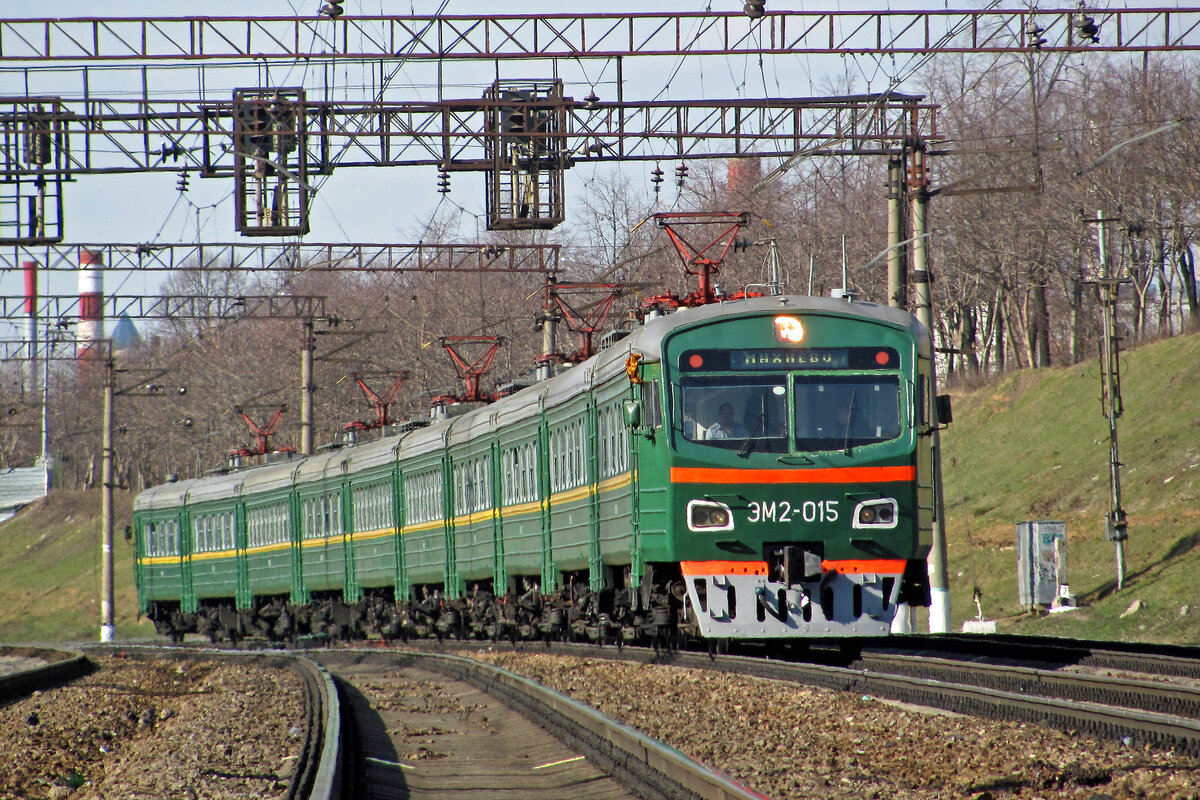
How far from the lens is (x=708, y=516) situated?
1328cm

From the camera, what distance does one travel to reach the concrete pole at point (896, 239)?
2080 centimetres

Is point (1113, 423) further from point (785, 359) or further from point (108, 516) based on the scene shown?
point (108, 516)

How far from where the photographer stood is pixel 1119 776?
25.4 feet

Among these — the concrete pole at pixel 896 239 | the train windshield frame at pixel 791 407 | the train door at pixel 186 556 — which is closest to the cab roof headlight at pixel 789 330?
the train windshield frame at pixel 791 407

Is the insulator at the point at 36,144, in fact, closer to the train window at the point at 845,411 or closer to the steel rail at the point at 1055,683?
the train window at the point at 845,411

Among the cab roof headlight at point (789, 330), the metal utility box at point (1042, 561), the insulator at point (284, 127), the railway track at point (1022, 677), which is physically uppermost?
the insulator at point (284, 127)

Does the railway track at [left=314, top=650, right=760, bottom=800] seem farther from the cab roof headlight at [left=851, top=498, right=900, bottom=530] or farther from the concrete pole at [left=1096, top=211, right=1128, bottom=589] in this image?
the concrete pole at [left=1096, top=211, right=1128, bottom=589]

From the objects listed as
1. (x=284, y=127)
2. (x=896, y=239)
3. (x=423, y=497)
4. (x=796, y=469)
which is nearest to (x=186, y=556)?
(x=423, y=497)

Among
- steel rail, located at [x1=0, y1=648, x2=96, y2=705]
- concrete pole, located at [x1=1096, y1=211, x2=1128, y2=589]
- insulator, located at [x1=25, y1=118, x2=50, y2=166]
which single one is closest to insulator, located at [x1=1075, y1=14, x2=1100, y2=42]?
concrete pole, located at [x1=1096, y1=211, x2=1128, y2=589]

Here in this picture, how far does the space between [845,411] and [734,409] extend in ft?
3.13

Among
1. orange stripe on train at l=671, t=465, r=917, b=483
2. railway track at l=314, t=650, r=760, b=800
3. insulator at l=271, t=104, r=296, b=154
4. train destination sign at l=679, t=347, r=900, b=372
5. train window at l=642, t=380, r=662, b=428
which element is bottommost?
railway track at l=314, t=650, r=760, b=800

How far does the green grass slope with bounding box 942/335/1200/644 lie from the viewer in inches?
977

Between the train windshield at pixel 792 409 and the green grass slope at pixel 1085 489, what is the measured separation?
33.9 feet

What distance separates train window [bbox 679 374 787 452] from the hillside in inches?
430
